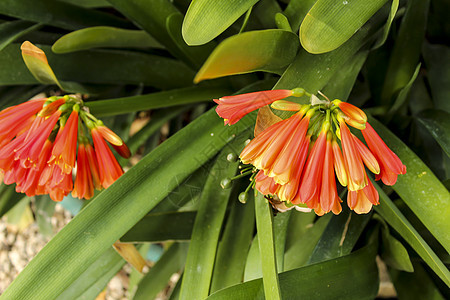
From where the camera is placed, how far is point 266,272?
419 millimetres

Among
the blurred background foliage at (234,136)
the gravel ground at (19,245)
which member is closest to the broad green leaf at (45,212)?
the gravel ground at (19,245)

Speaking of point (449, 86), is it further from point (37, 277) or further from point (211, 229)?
point (37, 277)

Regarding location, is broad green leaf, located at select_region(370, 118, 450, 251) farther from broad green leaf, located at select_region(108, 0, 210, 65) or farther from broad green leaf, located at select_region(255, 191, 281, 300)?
broad green leaf, located at select_region(108, 0, 210, 65)

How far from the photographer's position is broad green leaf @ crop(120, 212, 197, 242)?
62cm

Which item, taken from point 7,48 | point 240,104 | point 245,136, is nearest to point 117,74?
point 7,48

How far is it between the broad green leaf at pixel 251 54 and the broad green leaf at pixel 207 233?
0.44 feet

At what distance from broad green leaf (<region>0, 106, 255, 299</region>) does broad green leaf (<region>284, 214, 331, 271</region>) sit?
21cm

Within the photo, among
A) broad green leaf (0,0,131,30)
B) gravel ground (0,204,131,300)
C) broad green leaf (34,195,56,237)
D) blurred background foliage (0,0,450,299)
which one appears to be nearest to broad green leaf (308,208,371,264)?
blurred background foliage (0,0,450,299)

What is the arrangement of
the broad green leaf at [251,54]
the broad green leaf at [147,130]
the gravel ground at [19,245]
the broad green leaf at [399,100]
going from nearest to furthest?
the broad green leaf at [251,54] → the broad green leaf at [399,100] → the broad green leaf at [147,130] → the gravel ground at [19,245]

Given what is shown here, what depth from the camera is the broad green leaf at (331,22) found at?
1.36 ft

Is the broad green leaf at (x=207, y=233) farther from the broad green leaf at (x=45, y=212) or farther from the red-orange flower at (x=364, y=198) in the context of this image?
the broad green leaf at (x=45, y=212)

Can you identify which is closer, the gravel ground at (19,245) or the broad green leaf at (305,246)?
the broad green leaf at (305,246)

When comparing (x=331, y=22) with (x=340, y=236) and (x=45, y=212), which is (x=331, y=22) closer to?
(x=340, y=236)

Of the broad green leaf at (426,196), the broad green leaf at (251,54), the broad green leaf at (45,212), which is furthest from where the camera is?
the broad green leaf at (45,212)
